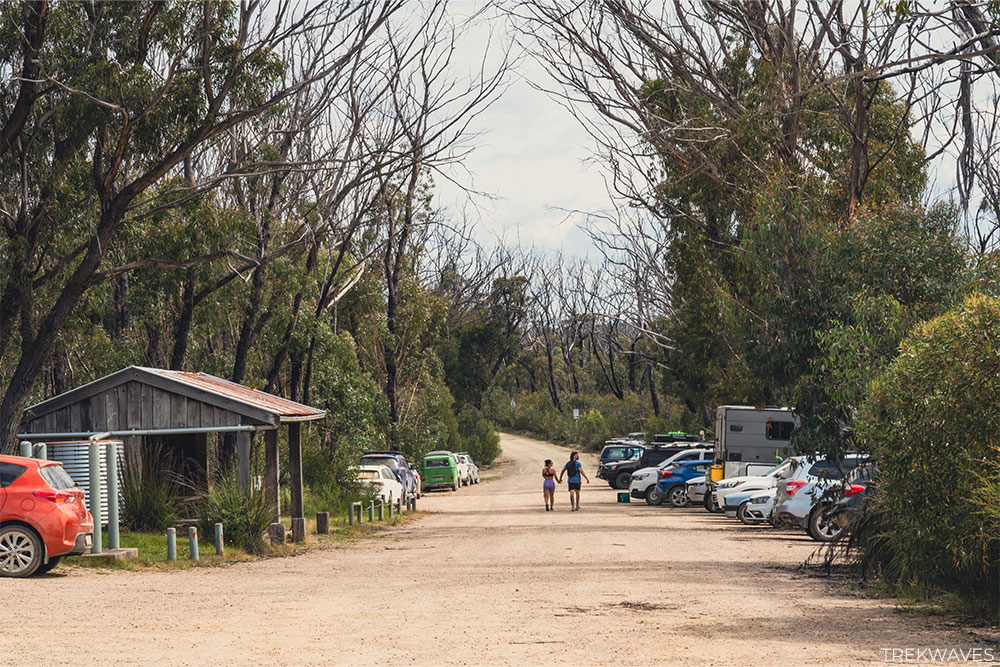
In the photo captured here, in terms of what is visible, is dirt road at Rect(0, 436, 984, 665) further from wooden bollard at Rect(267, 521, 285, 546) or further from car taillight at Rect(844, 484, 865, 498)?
car taillight at Rect(844, 484, 865, 498)

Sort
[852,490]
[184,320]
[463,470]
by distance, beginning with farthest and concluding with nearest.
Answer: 1. [463,470]
2. [184,320]
3. [852,490]

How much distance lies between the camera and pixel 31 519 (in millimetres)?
14914

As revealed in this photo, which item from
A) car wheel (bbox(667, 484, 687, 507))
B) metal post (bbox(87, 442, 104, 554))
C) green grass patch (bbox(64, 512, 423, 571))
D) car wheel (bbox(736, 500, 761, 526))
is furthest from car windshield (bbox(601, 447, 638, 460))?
metal post (bbox(87, 442, 104, 554))

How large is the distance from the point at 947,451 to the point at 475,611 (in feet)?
16.5

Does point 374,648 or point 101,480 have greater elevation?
point 101,480

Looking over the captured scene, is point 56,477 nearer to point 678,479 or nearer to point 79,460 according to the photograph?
point 79,460

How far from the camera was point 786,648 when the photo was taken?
940cm

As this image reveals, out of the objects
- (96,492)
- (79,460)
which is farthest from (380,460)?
(96,492)

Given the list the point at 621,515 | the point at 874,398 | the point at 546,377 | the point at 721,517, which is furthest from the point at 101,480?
the point at 546,377

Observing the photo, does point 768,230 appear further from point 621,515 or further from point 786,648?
point 621,515

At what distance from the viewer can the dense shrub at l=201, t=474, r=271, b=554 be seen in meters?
20.2

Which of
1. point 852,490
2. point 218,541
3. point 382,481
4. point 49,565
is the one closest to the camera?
point 49,565

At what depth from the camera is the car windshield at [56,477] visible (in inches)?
599

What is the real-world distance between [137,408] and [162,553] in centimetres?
326
